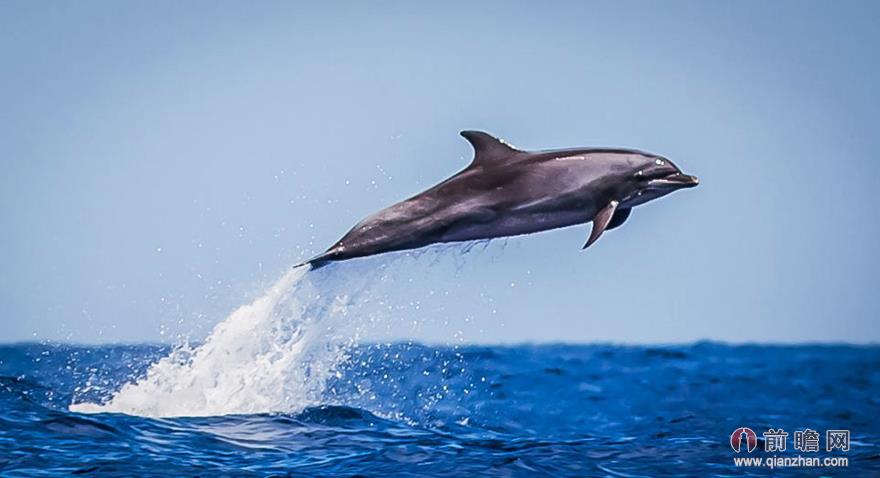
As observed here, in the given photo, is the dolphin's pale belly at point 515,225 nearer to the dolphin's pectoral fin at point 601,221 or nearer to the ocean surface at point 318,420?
the dolphin's pectoral fin at point 601,221

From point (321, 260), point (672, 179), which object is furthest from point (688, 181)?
point (321, 260)

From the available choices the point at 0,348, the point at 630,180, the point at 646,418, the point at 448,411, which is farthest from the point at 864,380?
the point at 0,348

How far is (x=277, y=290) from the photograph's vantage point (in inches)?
358

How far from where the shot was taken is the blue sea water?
712cm

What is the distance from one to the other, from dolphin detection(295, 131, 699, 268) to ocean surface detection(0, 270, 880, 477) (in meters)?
1.22

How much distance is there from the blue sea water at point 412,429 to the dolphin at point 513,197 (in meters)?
1.44

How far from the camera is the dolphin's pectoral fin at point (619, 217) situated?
830cm

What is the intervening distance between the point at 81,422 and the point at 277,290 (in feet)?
6.26

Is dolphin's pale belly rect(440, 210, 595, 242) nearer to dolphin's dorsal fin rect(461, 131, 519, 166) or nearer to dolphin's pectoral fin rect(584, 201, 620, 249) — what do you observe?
dolphin's pectoral fin rect(584, 201, 620, 249)

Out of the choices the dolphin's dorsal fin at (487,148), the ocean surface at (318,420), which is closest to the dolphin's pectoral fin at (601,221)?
the dolphin's dorsal fin at (487,148)

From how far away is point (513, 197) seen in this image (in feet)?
26.1

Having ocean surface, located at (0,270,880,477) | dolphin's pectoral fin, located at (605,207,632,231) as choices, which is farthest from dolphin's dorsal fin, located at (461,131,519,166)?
ocean surface, located at (0,270,880,477)

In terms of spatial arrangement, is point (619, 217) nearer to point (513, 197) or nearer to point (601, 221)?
point (601, 221)

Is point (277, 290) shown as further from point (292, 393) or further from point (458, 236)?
point (458, 236)
